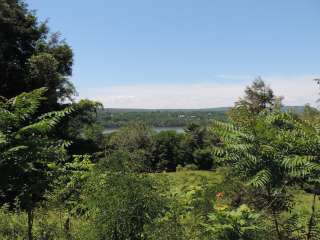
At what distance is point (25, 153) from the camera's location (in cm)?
844

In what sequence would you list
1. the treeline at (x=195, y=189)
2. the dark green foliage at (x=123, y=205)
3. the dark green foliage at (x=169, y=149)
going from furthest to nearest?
the dark green foliage at (x=169, y=149), the dark green foliage at (x=123, y=205), the treeline at (x=195, y=189)

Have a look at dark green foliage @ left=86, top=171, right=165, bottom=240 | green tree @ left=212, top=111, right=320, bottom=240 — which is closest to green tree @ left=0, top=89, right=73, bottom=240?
dark green foliage @ left=86, top=171, right=165, bottom=240

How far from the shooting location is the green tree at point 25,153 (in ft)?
27.2

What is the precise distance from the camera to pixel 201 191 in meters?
9.34

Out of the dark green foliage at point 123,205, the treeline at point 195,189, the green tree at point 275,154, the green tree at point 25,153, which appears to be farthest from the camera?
the green tree at point 25,153

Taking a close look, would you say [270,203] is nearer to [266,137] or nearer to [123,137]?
[266,137]

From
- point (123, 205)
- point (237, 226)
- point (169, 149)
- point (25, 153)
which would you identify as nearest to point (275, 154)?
point (237, 226)

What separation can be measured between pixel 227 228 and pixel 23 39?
95.0 ft

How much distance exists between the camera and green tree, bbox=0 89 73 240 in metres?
8.30

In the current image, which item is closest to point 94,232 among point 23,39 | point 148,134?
point 23,39

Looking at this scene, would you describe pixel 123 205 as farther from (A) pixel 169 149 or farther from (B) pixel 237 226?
(A) pixel 169 149

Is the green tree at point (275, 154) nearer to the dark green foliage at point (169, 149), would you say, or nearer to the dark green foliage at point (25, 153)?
→ the dark green foliage at point (25, 153)

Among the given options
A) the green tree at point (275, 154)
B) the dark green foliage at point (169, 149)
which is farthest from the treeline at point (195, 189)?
the dark green foliage at point (169, 149)

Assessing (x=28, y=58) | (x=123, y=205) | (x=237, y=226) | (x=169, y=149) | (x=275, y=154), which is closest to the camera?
(x=275, y=154)
